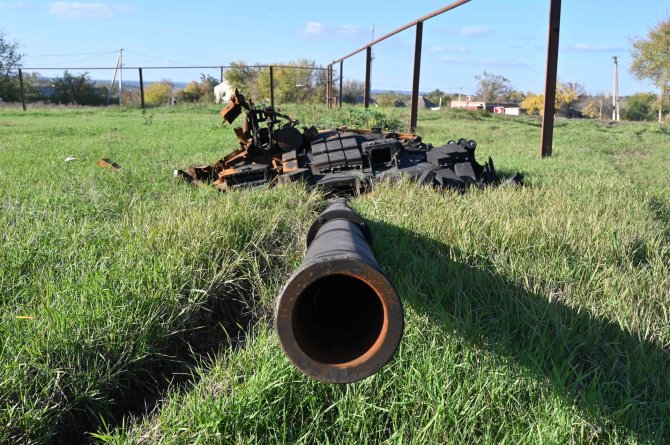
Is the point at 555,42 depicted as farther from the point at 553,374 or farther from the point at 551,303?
the point at 553,374

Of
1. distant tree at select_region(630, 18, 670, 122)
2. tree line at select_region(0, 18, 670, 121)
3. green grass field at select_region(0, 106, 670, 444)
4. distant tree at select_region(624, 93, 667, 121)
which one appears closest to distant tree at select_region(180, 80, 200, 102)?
tree line at select_region(0, 18, 670, 121)

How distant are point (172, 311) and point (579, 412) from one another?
209 cm

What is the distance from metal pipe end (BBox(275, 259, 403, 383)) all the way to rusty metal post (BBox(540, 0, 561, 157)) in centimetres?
882

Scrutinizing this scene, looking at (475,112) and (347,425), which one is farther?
(475,112)

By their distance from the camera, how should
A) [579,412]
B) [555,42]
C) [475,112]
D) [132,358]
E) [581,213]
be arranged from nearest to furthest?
[579,412], [132,358], [581,213], [555,42], [475,112]

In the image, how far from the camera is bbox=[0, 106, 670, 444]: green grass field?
2420 mm

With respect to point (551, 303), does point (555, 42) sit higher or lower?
higher

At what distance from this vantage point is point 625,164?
33.1 feet

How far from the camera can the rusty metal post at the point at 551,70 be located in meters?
9.45

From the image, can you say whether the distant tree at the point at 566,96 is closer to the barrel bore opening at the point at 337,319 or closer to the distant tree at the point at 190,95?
the distant tree at the point at 190,95

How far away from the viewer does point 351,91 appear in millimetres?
46219

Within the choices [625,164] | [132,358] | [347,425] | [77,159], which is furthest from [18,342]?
[625,164]

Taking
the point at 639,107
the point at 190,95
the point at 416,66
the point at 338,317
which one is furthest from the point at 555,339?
the point at 639,107

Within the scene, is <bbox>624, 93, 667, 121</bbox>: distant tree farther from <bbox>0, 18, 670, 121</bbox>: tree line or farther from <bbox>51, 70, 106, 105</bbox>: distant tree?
<bbox>51, 70, 106, 105</bbox>: distant tree
